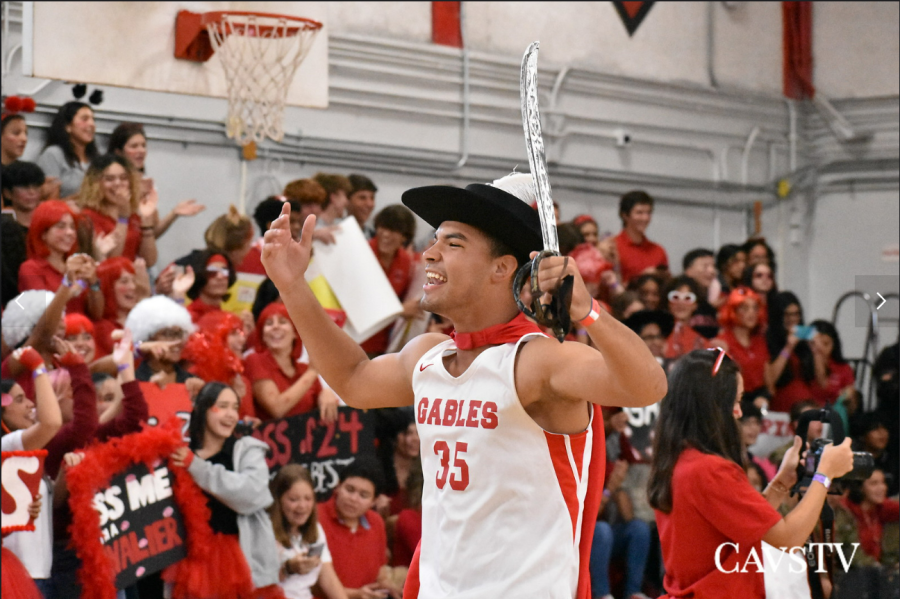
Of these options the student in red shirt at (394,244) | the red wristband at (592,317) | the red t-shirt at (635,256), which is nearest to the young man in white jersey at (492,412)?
the red wristband at (592,317)

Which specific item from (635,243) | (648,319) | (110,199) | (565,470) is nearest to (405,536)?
(648,319)

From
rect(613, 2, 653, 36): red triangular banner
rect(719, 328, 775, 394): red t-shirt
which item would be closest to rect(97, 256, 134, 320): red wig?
rect(613, 2, 653, 36): red triangular banner

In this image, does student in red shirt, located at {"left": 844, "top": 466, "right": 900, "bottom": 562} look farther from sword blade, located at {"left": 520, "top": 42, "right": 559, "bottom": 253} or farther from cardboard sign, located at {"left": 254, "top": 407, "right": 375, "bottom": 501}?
sword blade, located at {"left": 520, "top": 42, "right": 559, "bottom": 253}

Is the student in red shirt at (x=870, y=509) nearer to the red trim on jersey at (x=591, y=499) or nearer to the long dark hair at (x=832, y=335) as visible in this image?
the long dark hair at (x=832, y=335)

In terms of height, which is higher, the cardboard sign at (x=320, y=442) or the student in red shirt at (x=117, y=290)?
the student in red shirt at (x=117, y=290)

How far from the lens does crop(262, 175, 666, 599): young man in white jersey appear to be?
10.0 feet

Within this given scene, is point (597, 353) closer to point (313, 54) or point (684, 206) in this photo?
point (313, 54)

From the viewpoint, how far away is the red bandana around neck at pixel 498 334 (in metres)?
3.22

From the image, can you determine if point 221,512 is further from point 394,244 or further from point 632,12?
point 632,12

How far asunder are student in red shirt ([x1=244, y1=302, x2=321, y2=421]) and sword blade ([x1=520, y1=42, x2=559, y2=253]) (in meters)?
4.13

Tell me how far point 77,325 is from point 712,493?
3.39m

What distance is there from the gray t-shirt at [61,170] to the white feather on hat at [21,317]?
1847 millimetres

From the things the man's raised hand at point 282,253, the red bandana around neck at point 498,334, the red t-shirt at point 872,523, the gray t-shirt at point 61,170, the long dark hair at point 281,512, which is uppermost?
the gray t-shirt at point 61,170

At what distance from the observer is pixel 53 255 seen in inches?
257
